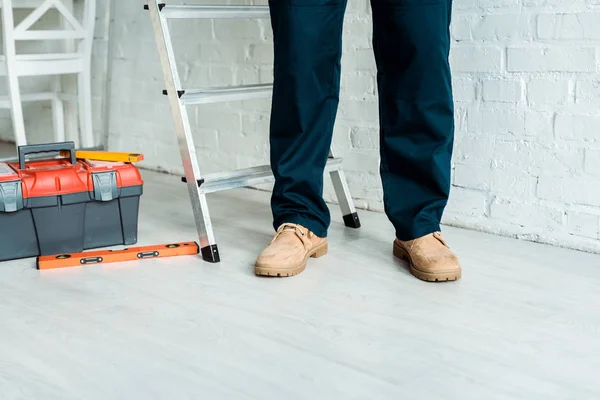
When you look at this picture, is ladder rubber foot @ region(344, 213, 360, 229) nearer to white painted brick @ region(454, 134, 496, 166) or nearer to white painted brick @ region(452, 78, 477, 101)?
white painted brick @ region(454, 134, 496, 166)

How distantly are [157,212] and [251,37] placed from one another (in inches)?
27.4

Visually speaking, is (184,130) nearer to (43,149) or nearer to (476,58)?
(43,149)

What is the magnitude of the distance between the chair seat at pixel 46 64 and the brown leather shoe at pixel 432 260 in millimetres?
1733

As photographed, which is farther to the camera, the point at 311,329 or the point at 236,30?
the point at 236,30

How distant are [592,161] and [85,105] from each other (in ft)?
6.53

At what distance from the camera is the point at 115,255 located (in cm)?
194

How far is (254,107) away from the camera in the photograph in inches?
108

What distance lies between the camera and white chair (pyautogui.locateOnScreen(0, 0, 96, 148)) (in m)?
2.82

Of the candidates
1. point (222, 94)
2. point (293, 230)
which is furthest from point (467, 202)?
point (222, 94)

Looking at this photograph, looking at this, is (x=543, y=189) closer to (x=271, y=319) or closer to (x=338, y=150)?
(x=338, y=150)

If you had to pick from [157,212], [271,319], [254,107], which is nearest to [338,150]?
[254,107]

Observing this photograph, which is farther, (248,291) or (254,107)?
(254,107)

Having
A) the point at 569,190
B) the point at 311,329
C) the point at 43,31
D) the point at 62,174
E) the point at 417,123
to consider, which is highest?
the point at 43,31

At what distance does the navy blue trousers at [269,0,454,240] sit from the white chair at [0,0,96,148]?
1.39m
